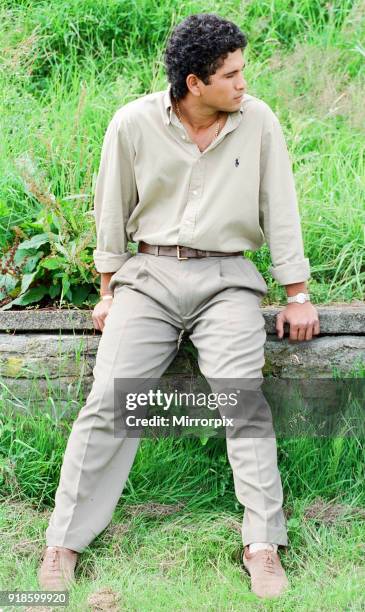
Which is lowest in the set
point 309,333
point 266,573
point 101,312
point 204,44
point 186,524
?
point 186,524

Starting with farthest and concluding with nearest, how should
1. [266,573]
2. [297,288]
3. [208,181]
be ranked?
[297,288], [208,181], [266,573]

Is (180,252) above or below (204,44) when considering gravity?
below

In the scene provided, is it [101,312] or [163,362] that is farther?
[101,312]

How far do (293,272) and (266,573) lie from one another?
1.15m

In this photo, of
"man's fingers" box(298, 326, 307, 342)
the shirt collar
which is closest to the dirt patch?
"man's fingers" box(298, 326, 307, 342)

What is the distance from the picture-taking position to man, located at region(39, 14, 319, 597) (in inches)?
135

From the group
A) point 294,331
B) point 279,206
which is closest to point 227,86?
point 279,206

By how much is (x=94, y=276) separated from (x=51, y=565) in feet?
4.32

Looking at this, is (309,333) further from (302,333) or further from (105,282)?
(105,282)

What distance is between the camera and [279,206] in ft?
11.9

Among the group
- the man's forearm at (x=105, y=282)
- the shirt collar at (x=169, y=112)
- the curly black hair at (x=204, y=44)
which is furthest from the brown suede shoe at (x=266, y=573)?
the curly black hair at (x=204, y=44)

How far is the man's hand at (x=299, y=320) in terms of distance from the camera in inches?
147

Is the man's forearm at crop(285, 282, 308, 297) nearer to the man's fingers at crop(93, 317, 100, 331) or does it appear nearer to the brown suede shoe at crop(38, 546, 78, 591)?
the man's fingers at crop(93, 317, 100, 331)

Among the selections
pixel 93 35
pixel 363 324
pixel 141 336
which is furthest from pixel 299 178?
pixel 93 35
